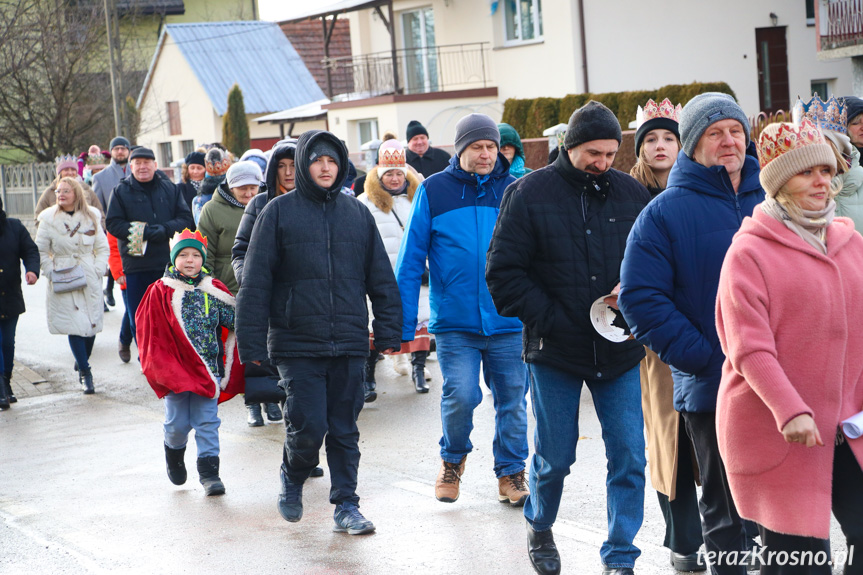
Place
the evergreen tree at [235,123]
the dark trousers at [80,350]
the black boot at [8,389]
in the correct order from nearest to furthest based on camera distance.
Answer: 1. the black boot at [8,389]
2. the dark trousers at [80,350]
3. the evergreen tree at [235,123]

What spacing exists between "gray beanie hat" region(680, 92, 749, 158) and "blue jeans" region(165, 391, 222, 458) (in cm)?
371

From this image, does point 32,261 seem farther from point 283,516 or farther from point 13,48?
point 13,48

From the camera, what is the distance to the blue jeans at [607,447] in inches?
195

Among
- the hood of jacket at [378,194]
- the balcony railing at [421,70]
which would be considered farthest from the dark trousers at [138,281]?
the balcony railing at [421,70]

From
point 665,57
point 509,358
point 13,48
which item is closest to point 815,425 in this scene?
point 509,358

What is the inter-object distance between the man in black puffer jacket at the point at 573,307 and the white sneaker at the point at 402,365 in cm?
546

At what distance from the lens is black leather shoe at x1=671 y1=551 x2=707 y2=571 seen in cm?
507

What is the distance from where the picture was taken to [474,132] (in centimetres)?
629

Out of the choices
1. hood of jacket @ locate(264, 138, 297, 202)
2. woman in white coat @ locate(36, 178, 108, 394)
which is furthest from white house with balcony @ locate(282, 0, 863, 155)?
hood of jacket @ locate(264, 138, 297, 202)

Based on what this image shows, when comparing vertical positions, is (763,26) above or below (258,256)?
above

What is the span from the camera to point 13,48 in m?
22.3

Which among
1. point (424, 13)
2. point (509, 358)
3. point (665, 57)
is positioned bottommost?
point (509, 358)

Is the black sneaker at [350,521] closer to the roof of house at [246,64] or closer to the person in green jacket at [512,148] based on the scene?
the person in green jacket at [512,148]

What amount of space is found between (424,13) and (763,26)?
30.4 ft
